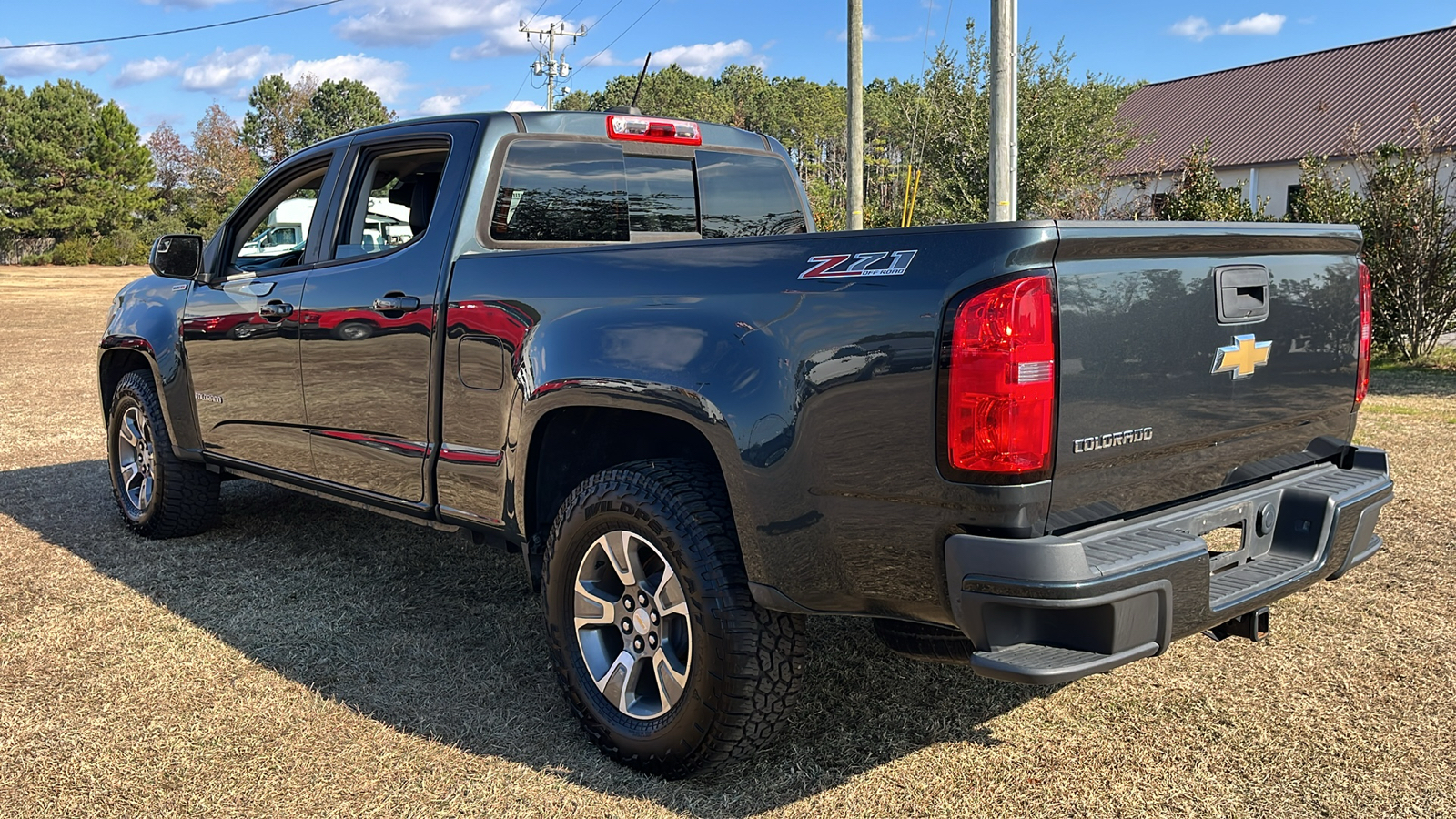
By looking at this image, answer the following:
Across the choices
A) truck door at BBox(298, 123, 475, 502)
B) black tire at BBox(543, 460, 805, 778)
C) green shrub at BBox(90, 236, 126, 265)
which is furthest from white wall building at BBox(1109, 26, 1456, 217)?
green shrub at BBox(90, 236, 126, 265)

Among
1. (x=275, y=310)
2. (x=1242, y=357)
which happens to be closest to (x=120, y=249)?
(x=275, y=310)

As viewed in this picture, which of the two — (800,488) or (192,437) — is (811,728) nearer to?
(800,488)

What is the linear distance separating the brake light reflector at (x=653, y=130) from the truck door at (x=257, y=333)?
117 centimetres

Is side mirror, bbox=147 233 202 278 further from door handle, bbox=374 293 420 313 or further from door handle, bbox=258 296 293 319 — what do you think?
door handle, bbox=374 293 420 313

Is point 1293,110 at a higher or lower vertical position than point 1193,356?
higher

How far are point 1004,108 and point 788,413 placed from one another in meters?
7.80

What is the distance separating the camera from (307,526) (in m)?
5.99

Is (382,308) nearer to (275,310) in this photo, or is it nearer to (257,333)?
(275,310)

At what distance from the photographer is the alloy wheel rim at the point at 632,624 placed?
123 inches

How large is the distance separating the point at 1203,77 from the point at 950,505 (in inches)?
1553

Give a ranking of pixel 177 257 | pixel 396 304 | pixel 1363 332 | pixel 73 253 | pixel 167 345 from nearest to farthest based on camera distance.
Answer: pixel 1363 332 < pixel 396 304 < pixel 177 257 < pixel 167 345 < pixel 73 253

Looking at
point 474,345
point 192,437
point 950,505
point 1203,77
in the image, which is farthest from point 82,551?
point 1203,77

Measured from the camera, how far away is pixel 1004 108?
972cm

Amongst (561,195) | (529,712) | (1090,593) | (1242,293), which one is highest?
(561,195)
